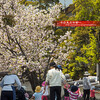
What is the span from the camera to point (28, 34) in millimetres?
18703

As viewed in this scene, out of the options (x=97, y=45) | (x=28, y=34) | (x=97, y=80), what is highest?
(x=28, y=34)

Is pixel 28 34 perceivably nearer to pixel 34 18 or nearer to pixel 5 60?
pixel 34 18

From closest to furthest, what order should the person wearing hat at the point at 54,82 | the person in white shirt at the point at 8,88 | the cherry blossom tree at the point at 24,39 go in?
the person in white shirt at the point at 8,88 < the person wearing hat at the point at 54,82 < the cherry blossom tree at the point at 24,39

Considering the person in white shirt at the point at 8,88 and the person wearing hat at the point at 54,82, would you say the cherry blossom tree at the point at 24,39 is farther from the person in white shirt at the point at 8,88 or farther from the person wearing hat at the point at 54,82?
the person in white shirt at the point at 8,88

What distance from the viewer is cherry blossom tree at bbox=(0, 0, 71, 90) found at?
17.8m

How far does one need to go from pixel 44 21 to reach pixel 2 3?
10.3 ft

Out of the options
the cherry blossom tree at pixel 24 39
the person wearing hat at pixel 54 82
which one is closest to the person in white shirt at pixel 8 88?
the person wearing hat at pixel 54 82

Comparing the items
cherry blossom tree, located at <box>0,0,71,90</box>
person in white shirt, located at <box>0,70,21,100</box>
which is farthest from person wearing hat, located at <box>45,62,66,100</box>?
cherry blossom tree, located at <box>0,0,71,90</box>

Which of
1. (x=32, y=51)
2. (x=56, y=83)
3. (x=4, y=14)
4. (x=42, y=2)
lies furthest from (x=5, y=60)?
(x=42, y=2)

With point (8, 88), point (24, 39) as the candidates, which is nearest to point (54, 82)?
point (8, 88)

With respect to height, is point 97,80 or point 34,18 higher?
point 34,18

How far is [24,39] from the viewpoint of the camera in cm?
1847

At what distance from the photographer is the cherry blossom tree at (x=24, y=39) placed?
17.8 meters

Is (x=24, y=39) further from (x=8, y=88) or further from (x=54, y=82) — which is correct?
(x=8, y=88)
